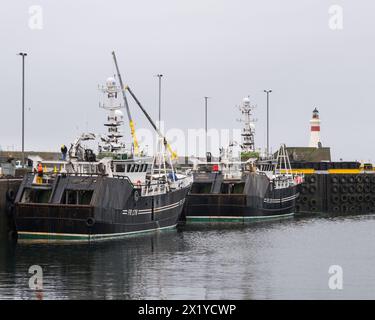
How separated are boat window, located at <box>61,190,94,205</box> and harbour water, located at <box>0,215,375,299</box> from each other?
3148 mm

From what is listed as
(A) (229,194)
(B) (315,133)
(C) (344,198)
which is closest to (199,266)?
(A) (229,194)

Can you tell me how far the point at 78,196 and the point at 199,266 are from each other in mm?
12665

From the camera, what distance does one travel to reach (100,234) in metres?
54.2

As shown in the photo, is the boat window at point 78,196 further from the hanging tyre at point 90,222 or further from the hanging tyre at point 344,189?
the hanging tyre at point 344,189

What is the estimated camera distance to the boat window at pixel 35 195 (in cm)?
5432

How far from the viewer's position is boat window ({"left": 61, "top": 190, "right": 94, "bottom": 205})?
177 feet

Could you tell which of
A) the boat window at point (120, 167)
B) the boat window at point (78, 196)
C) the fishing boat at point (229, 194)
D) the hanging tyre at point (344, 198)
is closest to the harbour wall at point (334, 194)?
the hanging tyre at point (344, 198)

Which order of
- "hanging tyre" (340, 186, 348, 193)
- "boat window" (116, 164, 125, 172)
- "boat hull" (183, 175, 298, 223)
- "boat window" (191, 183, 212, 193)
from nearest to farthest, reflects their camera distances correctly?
"boat window" (116, 164, 125, 172) → "boat hull" (183, 175, 298, 223) → "boat window" (191, 183, 212, 193) → "hanging tyre" (340, 186, 348, 193)

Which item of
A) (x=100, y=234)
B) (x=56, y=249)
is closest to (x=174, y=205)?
(x=100, y=234)

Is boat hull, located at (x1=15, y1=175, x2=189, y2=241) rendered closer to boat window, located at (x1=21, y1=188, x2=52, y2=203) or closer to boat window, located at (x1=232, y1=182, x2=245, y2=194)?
boat window, located at (x1=21, y1=188, x2=52, y2=203)

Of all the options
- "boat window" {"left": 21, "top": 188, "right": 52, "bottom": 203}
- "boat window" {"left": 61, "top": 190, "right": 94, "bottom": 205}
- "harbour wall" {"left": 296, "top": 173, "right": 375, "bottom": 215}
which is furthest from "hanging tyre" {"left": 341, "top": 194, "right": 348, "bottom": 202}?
"boat window" {"left": 21, "top": 188, "right": 52, "bottom": 203}

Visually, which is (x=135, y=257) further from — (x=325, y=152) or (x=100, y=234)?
(x=325, y=152)
